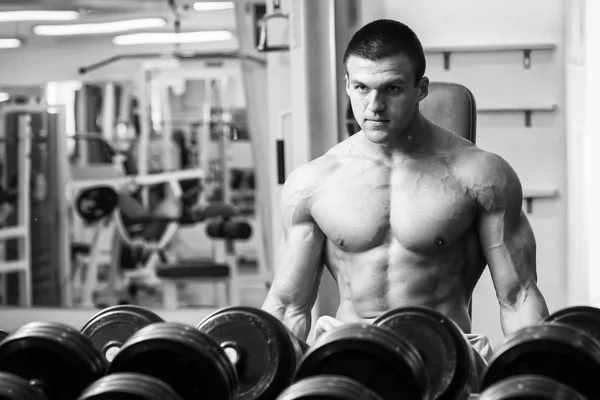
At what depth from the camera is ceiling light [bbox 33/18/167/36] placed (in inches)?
298

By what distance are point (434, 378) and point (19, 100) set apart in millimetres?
6401

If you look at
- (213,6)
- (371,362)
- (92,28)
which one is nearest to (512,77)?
(213,6)

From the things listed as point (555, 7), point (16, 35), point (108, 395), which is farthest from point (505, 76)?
point (16, 35)

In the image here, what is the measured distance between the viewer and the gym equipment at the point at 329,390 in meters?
1.18

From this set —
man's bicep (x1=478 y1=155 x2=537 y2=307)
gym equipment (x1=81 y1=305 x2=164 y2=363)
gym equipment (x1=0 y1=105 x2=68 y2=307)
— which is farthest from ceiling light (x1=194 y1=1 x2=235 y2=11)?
gym equipment (x1=81 y1=305 x2=164 y2=363)

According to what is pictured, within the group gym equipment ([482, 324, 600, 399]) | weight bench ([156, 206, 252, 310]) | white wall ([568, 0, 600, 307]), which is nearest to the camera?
gym equipment ([482, 324, 600, 399])

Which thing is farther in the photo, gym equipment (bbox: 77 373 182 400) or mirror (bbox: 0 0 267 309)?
mirror (bbox: 0 0 267 309)

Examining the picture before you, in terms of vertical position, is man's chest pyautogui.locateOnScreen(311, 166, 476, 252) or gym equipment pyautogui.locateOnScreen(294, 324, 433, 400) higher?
man's chest pyautogui.locateOnScreen(311, 166, 476, 252)

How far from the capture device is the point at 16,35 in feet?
24.8

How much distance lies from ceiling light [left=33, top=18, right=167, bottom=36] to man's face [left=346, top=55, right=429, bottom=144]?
5.72 metres

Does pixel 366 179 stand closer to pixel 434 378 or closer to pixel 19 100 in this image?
pixel 434 378

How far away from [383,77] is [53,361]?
39.2 inches

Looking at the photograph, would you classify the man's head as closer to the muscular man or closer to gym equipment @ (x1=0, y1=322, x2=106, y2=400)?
the muscular man

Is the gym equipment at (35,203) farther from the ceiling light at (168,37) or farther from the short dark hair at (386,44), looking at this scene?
the short dark hair at (386,44)
